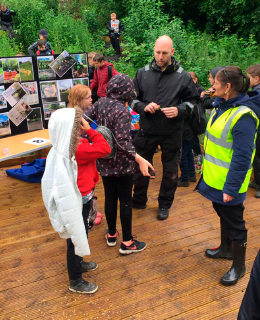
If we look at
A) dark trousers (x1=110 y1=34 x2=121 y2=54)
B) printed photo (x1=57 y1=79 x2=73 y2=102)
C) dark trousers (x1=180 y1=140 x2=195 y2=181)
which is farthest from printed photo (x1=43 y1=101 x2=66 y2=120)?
dark trousers (x1=110 y1=34 x2=121 y2=54)

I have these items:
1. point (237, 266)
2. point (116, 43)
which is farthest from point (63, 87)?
point (116, 43)

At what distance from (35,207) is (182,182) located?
202cm

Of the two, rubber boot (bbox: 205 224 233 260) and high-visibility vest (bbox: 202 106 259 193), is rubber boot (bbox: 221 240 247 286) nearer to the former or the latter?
rubber boot (bbox: 205 224 233 260)

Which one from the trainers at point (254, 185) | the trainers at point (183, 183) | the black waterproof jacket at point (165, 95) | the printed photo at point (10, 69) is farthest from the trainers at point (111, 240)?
A: the printed photo at point (10, 69)

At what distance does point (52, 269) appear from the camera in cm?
297

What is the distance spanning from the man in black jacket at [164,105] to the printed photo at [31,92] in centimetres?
186

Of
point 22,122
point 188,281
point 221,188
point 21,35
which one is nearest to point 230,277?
point 188,281

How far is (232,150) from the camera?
247cm

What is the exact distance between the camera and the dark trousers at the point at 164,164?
3.66 m

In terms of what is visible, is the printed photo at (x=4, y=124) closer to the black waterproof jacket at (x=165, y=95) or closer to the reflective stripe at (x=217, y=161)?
the black waterproof jacket at (x=165, y=95)

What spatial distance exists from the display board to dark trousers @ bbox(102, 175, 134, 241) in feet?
7.82

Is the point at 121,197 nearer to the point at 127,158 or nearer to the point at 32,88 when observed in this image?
the point at 127,158

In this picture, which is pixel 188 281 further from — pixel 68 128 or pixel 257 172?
pixel 257 172

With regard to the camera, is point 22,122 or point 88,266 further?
point 22,122
